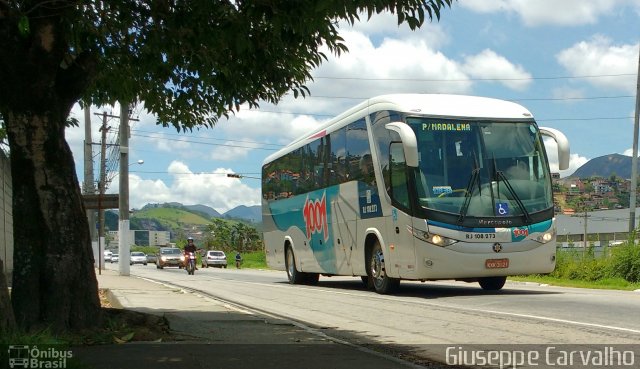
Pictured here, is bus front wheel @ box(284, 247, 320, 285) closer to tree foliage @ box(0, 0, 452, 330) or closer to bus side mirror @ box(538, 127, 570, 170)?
bus side mirror @ box(538, 127, 570, 170)

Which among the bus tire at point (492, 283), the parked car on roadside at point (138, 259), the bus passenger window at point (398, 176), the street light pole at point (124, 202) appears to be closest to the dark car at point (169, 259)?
the street light pole at point (124, 202)

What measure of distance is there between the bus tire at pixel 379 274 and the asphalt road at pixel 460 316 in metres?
0.28

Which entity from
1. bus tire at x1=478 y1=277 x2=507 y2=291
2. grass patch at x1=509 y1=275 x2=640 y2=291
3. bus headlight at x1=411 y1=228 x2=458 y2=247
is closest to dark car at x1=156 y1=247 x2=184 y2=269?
grass patch at x1=509 y1=275 x2=640 y2=291

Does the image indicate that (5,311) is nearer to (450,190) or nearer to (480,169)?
(450,190)

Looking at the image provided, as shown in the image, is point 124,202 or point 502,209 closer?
point 502,209

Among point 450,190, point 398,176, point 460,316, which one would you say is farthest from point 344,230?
point 460,316

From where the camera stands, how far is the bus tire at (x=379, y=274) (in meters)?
14.9

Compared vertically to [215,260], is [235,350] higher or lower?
higher

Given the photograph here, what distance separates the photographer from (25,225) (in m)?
7.14

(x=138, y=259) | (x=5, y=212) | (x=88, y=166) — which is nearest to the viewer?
(x=5, y=212)

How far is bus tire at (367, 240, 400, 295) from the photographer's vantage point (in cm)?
1494

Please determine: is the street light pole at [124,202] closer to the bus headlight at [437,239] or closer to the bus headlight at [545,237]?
the bus headlight at [437,239]

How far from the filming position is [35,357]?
5.11 m

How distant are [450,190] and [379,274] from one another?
2849mm
